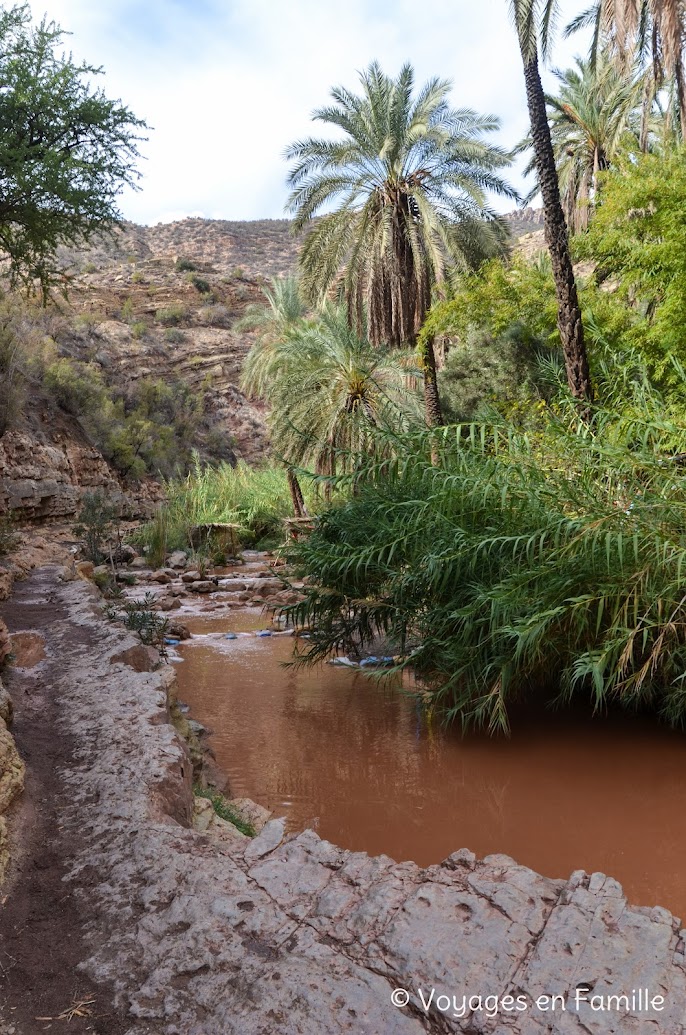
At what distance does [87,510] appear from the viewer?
16.7 m

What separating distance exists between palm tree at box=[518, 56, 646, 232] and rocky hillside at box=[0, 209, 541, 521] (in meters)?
10.3

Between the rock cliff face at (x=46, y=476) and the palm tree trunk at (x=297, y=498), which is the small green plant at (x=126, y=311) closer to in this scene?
the rock cliff face at (x=46, y=476)

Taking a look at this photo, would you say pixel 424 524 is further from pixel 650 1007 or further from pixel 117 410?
pixel 117 410

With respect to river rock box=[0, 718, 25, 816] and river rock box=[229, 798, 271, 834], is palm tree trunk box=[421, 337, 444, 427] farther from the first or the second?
river rock box=[0, 718, 25, 816]

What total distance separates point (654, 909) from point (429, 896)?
0.73 m

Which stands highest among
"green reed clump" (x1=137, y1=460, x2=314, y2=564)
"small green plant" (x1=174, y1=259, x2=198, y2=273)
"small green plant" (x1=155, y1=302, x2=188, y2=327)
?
"small green plant" (x1=174, y1=259, x2=198, y2=273)

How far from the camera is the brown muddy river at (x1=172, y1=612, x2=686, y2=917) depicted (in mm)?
4648

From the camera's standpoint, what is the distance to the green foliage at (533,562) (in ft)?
17.2

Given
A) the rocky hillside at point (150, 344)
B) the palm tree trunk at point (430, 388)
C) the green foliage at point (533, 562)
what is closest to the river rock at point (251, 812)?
the green foliage at point (533, 562)

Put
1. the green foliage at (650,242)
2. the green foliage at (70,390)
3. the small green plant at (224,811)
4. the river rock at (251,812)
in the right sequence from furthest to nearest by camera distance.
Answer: the green foliage at (70,390) → the green foliage at (650,242) → the river rock at (251,812) → the small green plant at (224,811)

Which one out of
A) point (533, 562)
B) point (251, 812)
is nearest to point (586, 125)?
point (533, 562)

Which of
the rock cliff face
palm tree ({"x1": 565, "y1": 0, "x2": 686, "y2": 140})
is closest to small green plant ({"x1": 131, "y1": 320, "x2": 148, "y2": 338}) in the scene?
the rock cliff face

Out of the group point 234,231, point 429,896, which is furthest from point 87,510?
point 234,231

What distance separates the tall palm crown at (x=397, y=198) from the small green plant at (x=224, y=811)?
12.7m
